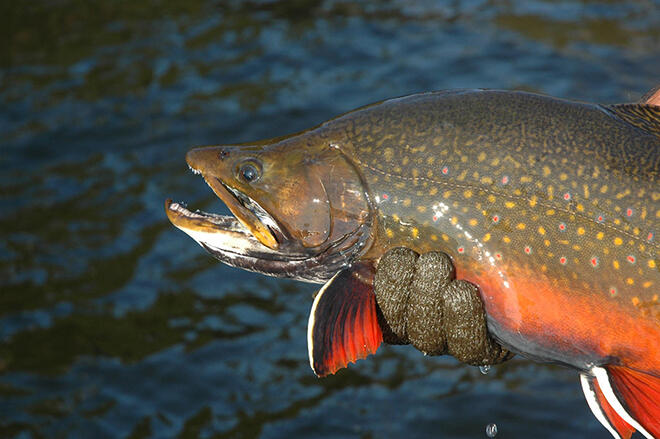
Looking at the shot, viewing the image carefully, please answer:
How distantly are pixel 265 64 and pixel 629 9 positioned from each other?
15.9 ft

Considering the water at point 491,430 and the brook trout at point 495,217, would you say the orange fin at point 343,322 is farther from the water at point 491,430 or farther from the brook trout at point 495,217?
the water at point 491,430

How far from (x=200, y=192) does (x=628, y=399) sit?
549 centimetres

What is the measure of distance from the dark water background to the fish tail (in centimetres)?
240

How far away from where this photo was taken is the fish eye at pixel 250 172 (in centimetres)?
343

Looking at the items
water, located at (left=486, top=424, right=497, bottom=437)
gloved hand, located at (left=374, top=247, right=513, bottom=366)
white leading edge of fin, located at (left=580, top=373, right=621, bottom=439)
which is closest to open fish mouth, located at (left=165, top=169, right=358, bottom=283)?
gloved hand, located at (left=374, top=247, right=513, bottom=366)

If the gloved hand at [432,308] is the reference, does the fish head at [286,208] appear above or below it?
above

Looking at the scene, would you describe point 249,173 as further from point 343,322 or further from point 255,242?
point 343,322

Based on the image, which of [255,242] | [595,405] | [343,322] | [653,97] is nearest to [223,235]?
[255,242]

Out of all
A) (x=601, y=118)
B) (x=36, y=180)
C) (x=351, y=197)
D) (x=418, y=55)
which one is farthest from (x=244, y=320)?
(x=418, y=55)

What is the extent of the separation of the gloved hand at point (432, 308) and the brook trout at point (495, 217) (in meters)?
0.05

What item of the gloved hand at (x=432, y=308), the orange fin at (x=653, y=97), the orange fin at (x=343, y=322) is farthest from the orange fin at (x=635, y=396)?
the orange fin at (x=653, y=97)

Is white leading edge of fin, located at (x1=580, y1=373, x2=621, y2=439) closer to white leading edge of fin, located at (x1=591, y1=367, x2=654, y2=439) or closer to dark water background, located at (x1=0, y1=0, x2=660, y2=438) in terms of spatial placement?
white leading edge of fin, located at (x1=591, y1=367, x2=654, y2=439)

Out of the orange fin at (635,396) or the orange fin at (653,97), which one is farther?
the orange fin at (653,97)

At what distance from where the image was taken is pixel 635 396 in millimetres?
3057
